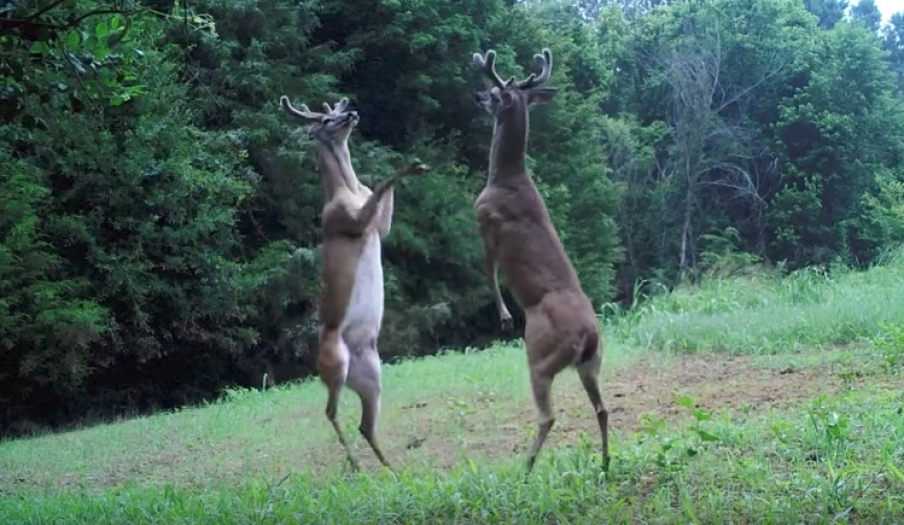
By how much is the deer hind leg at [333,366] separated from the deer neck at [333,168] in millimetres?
881

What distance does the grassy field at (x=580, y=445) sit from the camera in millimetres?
4957

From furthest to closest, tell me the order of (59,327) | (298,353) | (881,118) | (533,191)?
(881,118), (298,353), (59,327), (533,191)

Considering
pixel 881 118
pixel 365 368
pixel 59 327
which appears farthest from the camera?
pixel 881 118

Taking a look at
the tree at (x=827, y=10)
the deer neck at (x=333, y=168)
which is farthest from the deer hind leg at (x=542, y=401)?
the tree at (x=827, y=10)

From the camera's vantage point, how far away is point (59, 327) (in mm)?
13211

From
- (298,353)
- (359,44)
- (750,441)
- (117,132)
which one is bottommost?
(298,353)

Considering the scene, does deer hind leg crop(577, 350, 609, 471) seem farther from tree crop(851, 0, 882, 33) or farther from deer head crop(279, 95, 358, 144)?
tree crop(851, 0, 882, 33)

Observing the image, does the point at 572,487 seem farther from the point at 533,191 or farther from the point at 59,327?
the point at 59,327

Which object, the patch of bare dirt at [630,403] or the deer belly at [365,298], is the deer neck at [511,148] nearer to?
the deer belly at [365,298]

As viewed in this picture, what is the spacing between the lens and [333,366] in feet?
20.7

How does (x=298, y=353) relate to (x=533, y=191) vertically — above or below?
below

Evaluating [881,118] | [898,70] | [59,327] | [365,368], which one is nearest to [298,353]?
[59,327]

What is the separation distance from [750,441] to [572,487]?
1122 millimetres

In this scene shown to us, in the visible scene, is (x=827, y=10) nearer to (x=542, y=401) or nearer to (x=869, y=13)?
(x=869, y=13)
